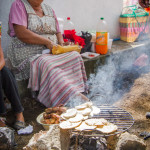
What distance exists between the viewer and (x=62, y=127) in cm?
206

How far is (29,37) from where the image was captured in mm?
3732

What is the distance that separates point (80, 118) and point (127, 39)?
19.4 feet

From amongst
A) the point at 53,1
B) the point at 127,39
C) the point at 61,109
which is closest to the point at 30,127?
the point at 61,109

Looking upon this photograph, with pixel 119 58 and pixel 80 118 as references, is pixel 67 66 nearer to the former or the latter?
pixel 80 118

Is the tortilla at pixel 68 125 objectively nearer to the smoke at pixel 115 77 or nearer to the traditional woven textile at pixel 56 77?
the traditional woven textile at pixel 56 77

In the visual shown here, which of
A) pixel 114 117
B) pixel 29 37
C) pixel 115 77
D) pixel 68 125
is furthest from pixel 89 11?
pixel 68 125

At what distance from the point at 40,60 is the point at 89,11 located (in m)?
3.77

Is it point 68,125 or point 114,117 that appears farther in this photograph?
point 114,117

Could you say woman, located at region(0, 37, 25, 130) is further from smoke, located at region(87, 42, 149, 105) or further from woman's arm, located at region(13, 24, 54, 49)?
smoke, located at region(87, 42, 149, 105)

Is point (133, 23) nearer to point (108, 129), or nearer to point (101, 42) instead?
point (101, 42)

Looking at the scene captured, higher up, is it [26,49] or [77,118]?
[26,49]

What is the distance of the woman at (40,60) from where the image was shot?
3.45 m

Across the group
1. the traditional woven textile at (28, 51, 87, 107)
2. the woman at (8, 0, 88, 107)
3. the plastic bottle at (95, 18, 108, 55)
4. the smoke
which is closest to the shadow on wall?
the woman at (8, 0, 88, 107)

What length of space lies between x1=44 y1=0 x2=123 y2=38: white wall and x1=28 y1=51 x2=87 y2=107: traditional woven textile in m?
2.39
